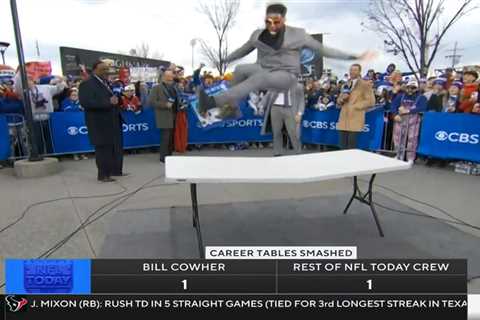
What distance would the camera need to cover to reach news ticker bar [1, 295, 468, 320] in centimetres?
131

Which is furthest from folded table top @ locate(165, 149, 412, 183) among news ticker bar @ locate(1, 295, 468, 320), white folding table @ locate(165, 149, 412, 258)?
news ticker bar @ locate(1, 295, 468, 320)

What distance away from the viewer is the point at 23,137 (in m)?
5.61

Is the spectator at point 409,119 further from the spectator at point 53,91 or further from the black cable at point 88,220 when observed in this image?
the spectator at point 53,91

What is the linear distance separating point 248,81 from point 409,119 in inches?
175

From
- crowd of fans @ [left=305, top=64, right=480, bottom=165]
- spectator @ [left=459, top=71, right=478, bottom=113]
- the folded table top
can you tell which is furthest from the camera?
crowd of fans @ [left=305, top=64, right=480, bottom=165]

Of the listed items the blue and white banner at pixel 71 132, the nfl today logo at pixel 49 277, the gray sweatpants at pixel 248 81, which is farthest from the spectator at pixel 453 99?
the nfl today logo at pixel 49 277

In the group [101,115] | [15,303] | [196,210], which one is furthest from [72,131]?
[15,303]

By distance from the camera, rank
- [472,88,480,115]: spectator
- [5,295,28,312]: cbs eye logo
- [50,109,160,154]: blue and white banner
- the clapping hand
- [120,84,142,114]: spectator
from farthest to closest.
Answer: [120,84,142,114]: spectator → [50,109,160,154]: blue and white banner → [472,88,480,115]: spectator → the clapping hand → [5,295,28,312]: cbs eye logo

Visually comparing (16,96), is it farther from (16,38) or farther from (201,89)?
(201,89)

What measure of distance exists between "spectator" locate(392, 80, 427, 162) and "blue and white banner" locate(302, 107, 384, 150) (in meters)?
0.38

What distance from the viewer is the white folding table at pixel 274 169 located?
2.13m

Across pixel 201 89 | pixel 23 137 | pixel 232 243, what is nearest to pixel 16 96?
pixel 23 137

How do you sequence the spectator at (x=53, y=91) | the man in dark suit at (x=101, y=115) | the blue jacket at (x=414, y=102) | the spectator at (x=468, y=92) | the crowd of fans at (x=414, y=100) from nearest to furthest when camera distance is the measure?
the man in dark suit at (x=101, y=115) → the spectator at (x=468, y=92) → the crowd of fans at (x=414, y=100) → the blue jacket at (x=414, y=102) → the spectator at (x=53, y=91)

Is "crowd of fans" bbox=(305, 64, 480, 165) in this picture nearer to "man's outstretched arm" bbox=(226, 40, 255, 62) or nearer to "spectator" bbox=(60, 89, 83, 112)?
"man's outstretched arm" bbox=(226, 40, 255, 62)
